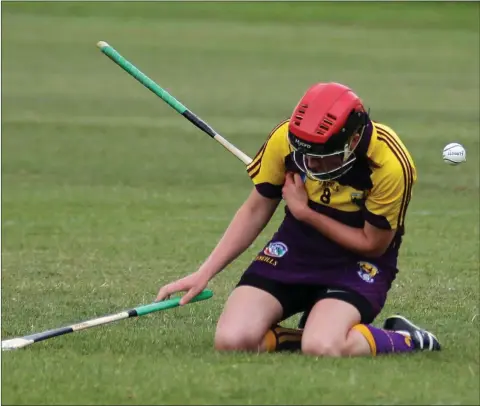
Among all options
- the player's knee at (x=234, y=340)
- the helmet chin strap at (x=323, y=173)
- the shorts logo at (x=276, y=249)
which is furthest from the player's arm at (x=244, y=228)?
the helmet chin strap at (x=323, y=173)

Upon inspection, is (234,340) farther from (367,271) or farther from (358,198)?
(358,198)

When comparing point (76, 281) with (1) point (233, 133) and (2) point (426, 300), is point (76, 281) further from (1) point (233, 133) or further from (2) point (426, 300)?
(1) point (233, 133)

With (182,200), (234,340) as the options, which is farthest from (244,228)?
(182,200)

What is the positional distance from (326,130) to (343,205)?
25.1 inches

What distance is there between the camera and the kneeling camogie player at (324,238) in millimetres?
6215

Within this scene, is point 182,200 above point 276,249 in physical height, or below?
below

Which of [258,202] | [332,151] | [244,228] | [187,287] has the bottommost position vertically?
[187,287]

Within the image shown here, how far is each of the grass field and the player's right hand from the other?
0.87 feet

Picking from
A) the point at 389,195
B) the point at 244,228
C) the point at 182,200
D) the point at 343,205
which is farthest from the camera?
the point at 182,200

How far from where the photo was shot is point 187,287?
655cm

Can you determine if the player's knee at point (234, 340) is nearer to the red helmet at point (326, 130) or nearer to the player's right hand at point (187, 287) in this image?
the player's right hand at point (187, 287)

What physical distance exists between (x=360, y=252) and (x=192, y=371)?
4.07 feet

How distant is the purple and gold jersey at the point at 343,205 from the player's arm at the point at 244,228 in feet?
0.24

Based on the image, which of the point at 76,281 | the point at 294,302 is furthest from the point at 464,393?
the point at 76,281
